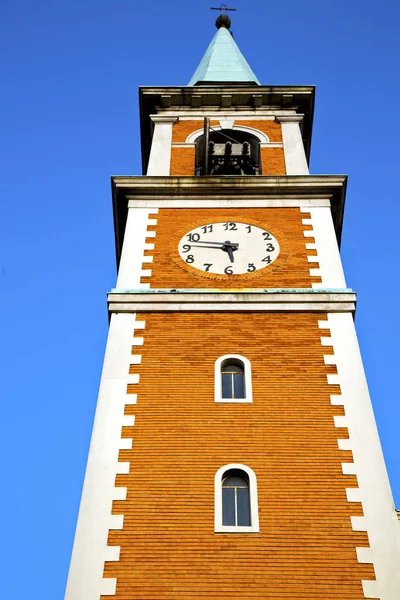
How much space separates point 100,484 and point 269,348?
170 inches

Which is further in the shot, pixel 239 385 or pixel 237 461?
pixel 239 385

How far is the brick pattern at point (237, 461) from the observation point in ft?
43.5

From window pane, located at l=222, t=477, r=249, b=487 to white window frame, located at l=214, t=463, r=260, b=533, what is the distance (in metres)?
0.10

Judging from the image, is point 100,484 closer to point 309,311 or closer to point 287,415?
point 287,415

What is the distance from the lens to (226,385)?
16797mm

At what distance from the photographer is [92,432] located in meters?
Result: 15.6

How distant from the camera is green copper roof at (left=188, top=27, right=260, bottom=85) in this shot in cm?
3099

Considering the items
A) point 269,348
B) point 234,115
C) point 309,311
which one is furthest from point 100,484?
point 234,115

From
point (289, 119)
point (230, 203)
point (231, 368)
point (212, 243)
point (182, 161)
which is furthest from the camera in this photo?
point (289, 119)

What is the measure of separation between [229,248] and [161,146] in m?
6.24

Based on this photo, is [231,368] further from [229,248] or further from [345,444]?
[229,248]

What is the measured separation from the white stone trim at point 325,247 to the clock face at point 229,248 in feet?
2.92

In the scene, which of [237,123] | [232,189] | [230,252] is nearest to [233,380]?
[230,252]

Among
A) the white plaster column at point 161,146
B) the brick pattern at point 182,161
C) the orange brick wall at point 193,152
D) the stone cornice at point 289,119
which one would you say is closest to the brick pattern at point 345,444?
the orange brick wall at point 193,152
